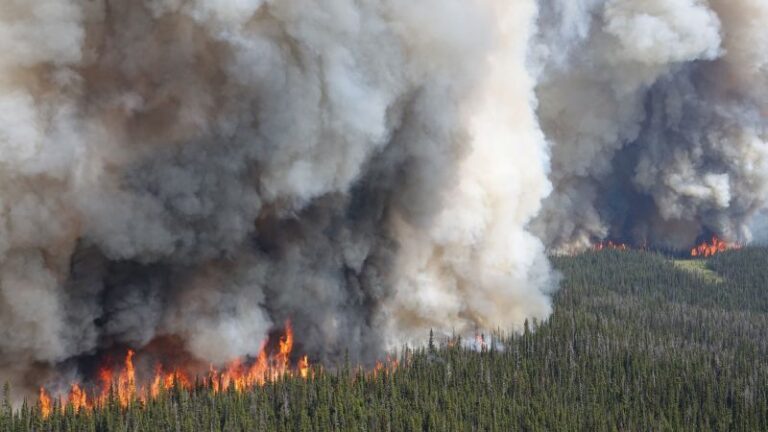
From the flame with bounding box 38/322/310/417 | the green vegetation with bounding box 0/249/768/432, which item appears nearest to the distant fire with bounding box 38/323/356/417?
the flame with bounding box 38/322/310/417

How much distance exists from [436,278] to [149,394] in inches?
2627

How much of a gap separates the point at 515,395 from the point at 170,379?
4977 centimetres

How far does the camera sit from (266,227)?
132 metres

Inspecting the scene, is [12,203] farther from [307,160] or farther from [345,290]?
[345,290]

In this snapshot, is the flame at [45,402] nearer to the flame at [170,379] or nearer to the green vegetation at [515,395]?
the flame at [170,379]

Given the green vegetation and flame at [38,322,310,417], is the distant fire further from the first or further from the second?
the green vegetation

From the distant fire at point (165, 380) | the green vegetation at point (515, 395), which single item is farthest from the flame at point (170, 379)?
the green vegetation at point (515, 395)

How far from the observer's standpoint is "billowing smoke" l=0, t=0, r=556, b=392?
9975cm

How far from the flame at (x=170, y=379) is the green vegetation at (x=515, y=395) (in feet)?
8.08

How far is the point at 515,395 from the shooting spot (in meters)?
128

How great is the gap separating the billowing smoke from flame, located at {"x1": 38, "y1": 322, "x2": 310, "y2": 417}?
275 centimetres

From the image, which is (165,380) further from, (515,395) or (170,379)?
(515,395)

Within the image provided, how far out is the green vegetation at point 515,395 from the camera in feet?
341

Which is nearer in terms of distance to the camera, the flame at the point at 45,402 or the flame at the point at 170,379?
the flame at the point at 45,402
